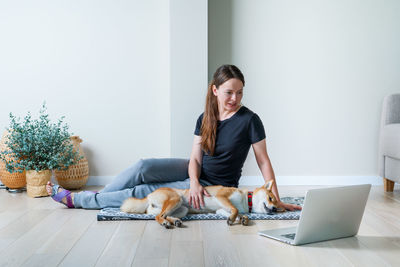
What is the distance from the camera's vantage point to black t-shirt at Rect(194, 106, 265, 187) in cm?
231

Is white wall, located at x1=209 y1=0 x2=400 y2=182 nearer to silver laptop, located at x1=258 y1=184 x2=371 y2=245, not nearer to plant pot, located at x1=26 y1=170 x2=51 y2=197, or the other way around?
plant pot, located at x1=26 y1=170 x2=51 y2=197

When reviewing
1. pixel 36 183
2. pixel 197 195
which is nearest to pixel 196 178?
pixel 197 195

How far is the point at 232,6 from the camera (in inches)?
133

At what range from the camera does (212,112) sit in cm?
237

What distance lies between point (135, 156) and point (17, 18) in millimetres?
1326

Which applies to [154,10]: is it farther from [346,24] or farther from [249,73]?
[346,24]

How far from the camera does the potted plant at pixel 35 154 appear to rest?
2.89 m

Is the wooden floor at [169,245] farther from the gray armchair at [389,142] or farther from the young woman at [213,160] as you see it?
the gray armchair at [389,142]

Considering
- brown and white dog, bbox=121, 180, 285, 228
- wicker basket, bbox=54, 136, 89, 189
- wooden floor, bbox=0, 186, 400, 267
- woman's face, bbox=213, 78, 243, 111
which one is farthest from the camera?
wicker basket, bbox=54, 136, 89, 189

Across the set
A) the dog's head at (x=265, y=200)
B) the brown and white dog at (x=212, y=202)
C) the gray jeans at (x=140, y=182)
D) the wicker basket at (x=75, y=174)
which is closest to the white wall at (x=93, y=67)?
the wicker basket at (x=75, y=174)

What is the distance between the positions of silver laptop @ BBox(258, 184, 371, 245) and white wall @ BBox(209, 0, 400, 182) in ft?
5.37

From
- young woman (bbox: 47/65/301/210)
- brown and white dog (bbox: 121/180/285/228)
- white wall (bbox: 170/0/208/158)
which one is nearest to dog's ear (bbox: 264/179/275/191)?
brown and white dog (bbox: 121/180/285/228)

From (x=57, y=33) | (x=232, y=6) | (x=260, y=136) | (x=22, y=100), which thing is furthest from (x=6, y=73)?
(x=260, y=136)

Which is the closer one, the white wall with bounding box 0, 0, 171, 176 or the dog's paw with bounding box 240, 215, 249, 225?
the dog's paw with bounding box 240, 215, 249, 225
